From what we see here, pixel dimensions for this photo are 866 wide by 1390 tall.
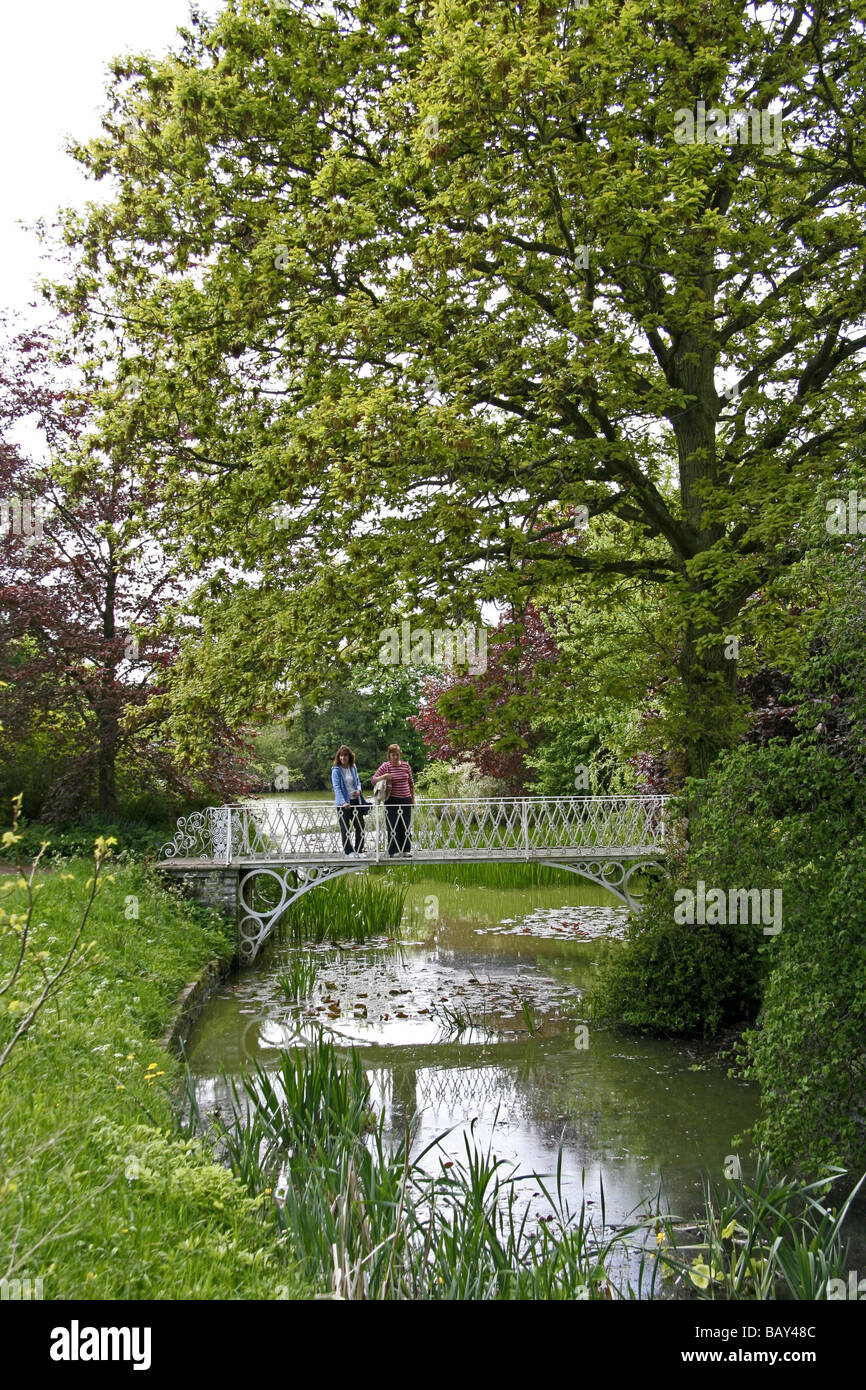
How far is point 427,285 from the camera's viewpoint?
9.04m

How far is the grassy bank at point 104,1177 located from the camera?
3320mm

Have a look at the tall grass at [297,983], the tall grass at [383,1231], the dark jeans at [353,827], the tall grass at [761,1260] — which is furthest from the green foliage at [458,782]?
the tall grass at [761,1260]

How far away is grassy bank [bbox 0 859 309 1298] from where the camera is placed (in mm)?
3320

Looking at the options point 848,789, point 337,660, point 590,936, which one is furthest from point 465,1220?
point 590,936

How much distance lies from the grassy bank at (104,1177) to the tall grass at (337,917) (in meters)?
7.51

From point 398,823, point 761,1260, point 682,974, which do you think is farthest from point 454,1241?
point 398,823

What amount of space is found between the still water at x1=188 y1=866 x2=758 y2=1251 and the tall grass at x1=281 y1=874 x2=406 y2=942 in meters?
0.40

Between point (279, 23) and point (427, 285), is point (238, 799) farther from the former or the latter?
point (279, 23)

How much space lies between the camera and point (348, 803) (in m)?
13.3

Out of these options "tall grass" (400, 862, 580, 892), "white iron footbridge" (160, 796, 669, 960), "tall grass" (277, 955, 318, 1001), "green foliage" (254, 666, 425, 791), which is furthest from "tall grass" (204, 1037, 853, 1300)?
"green foliage" (254, 666, 425, 791)

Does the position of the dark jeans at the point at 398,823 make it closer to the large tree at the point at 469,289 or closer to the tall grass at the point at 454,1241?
the large tree at the point at 469,289

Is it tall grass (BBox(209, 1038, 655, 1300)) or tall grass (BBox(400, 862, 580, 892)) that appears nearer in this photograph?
tall grass (BBox(209, 1038, 655, 1300))

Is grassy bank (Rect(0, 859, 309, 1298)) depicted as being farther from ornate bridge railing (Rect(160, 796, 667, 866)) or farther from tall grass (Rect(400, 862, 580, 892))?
tall grass (Rect(400, 862, 580, 892))

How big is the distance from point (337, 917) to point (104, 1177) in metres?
10.6
